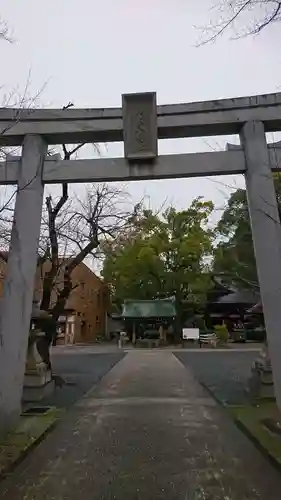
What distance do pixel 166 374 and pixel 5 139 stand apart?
38.3 feet

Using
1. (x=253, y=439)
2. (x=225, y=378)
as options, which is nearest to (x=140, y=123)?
(x=253, y=439)

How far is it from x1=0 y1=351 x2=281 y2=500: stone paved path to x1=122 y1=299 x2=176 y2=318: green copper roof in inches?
1083

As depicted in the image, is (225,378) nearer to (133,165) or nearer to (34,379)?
(34,379)

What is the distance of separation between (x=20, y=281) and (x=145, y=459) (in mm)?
3624

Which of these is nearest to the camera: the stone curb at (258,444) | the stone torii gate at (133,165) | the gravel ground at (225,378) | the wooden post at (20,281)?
the stone curb at (258,444)

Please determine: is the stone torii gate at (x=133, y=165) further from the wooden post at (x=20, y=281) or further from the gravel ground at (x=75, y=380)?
the gravel ground at (x=75, y=380)

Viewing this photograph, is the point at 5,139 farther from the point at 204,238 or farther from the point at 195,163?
the point at 204,238

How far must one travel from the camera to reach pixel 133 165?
900 cm

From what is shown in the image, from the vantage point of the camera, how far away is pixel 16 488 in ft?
18.7

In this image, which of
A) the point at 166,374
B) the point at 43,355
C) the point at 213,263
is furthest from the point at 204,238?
the point at 43,355

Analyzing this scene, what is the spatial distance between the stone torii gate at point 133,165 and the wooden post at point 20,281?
0.7 inches

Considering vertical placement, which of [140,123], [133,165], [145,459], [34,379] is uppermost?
[140,123]

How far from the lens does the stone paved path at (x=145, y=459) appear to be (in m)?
5.57

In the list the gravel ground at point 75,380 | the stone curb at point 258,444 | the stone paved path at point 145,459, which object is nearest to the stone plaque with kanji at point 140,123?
the stone paved path at point 145,459
